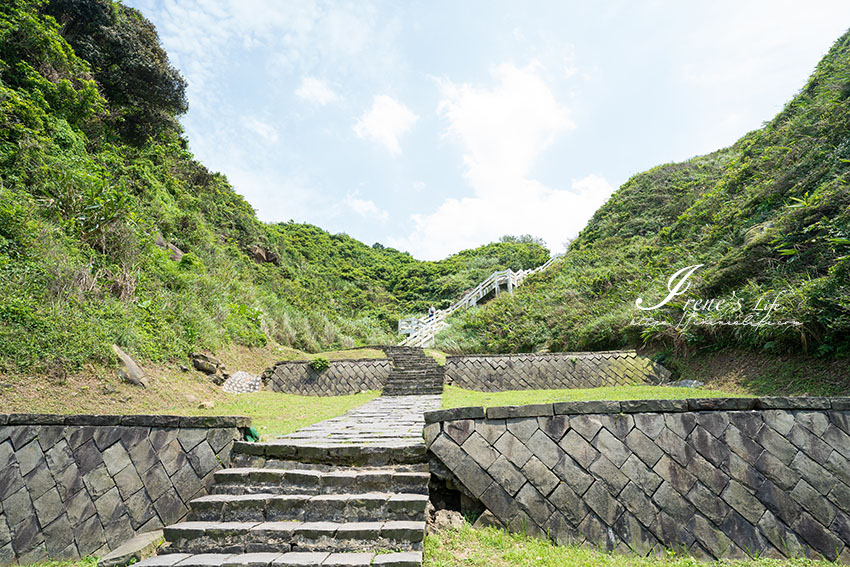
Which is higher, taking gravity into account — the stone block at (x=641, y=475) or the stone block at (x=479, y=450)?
the stone block at (x=479, y=450)

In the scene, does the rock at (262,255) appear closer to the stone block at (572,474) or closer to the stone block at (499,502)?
the stone block at (499,502)

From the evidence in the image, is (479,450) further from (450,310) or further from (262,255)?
(262,255)

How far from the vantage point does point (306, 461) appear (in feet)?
12.2

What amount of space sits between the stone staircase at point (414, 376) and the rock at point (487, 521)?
7.21 meters

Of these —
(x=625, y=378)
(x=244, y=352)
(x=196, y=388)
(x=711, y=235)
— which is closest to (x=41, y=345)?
(x=196, y=388)

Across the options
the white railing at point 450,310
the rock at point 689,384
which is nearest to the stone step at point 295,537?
the rock at point 689,384

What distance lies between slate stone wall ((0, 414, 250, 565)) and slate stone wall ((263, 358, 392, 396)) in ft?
26.0

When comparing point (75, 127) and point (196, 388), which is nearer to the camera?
point (196, 388)

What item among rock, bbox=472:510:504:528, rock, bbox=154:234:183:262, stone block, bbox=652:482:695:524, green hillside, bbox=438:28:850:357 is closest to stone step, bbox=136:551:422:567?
rock, bbox=472:510:504:528

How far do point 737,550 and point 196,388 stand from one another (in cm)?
934

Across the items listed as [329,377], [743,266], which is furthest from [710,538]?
[329,377]

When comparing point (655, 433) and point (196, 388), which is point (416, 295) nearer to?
point (196, 388)

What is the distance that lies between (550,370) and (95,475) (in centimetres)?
1002

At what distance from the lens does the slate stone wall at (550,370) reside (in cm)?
1019
